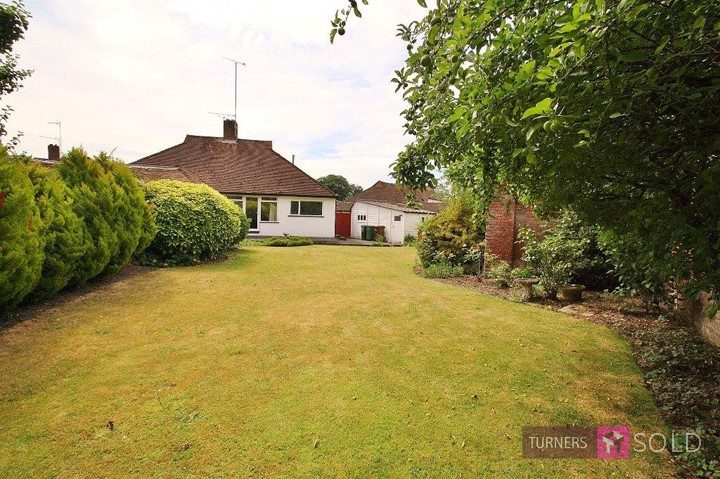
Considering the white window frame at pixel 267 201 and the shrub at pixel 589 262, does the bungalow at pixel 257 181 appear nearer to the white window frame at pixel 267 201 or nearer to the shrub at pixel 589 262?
the white window frame at pixel 267 201

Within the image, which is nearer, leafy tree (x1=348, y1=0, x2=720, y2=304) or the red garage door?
leafy tree (x1=348, y1=0, x2=720, y2=304)

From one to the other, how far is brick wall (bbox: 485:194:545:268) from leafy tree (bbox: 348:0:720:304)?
18.9ft

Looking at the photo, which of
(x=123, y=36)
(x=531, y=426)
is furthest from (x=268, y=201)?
(x=531, y=426)

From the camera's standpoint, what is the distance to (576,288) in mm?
7141

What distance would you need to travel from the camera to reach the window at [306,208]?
20.9 metres

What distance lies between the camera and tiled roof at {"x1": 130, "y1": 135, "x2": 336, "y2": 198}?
66.4ft

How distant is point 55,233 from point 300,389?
493 cm

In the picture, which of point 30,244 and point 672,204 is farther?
point 30,244

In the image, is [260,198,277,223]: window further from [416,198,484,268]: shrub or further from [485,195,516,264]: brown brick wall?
[485,195,516,264]: brown brick wall

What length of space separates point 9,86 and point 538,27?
1443 centimetres

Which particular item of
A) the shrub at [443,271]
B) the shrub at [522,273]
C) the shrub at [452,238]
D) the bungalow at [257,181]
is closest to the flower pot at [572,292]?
the shrub at [522,273]

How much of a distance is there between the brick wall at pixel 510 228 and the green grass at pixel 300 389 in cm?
300

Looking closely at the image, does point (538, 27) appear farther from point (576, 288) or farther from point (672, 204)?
point (576, 288)

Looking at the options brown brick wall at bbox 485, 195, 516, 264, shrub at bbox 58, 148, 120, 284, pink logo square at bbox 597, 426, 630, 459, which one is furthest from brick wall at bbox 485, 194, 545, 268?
shrub at bbox 58, 148, 120, 284
